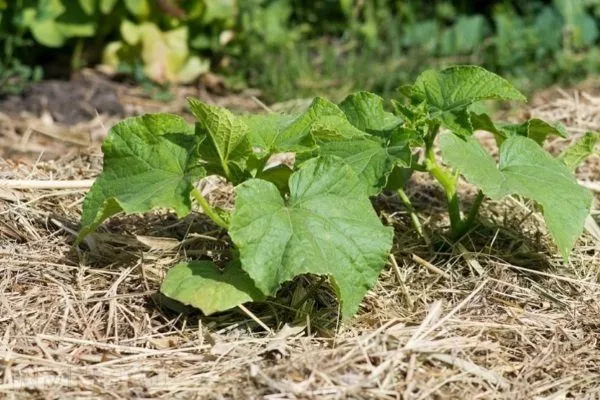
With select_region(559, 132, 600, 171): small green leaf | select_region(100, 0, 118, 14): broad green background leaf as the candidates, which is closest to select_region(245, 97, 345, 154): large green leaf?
select_region(559, 132, 600, 171): small green leaf

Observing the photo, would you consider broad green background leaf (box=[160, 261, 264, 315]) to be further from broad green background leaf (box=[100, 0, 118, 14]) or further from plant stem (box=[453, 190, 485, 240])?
broad green background leaf (box=[100, 0, 118, 14])

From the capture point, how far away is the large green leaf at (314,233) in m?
2.21

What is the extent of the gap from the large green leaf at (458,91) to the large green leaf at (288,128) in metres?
0.25

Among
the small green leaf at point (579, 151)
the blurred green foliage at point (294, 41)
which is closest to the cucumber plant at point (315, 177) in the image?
the small green leaf at point (579, 151)

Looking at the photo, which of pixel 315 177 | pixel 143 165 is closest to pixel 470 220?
pixel 315 177

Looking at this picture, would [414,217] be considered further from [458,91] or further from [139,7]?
[139,7]

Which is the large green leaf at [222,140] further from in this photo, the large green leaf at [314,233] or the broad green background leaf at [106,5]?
the broad green background leaf at [106,5]

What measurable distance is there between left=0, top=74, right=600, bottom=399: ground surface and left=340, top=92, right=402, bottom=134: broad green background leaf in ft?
1.18

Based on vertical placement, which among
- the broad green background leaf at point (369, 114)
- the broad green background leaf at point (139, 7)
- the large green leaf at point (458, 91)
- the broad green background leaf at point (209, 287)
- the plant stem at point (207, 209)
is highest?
the large green leaf at point (458, 91)

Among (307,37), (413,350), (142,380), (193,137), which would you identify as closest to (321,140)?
(193,137)

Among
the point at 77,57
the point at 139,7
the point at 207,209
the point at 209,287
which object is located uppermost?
the point at 207,209

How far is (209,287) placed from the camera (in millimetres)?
2311

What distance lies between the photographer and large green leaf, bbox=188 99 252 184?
234 cm

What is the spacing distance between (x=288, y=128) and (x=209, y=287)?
0.47 metres
